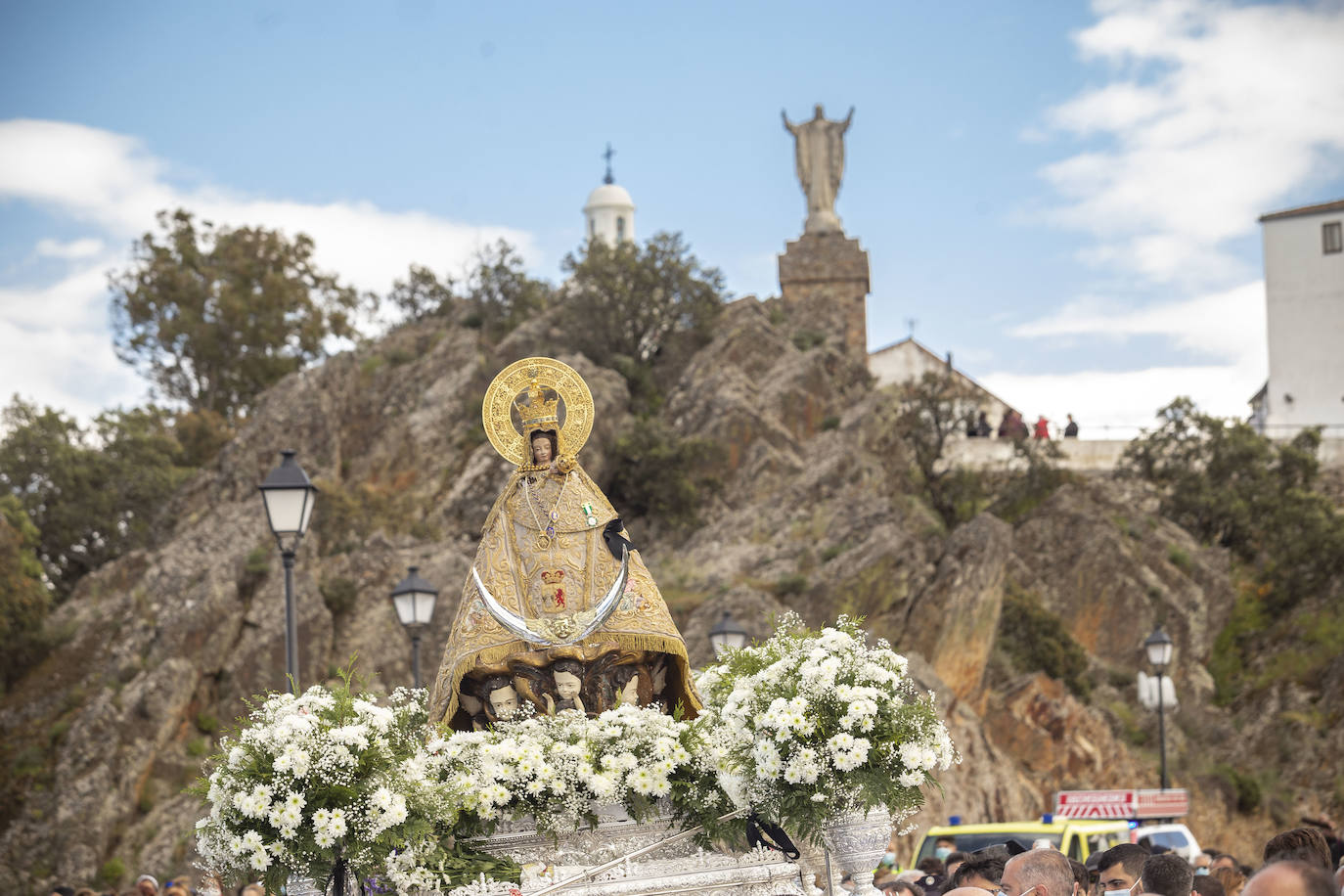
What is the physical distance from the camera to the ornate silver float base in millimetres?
9344

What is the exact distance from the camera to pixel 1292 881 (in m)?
4.08

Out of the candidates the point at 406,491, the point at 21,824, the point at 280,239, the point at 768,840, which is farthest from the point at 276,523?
the point at 280,239

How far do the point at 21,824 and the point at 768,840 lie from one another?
72.6 ft

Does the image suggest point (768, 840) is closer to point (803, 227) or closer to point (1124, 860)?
point (1124, 860)

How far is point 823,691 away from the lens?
890 centimetres

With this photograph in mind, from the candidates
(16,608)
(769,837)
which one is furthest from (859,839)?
(16,608)

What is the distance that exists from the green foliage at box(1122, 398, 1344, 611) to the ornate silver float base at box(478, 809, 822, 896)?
35.9m

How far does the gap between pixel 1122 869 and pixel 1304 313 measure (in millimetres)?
51433

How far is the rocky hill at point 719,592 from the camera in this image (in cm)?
2881

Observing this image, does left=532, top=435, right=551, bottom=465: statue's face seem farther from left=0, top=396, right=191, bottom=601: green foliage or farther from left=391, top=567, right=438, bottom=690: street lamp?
left=0, top=396, right=191, bottom=601: green foliage

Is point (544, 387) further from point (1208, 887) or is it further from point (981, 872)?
point (1208, 887)

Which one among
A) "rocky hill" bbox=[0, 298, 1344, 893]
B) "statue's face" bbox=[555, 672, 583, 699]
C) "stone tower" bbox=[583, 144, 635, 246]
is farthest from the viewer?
"stone tower" bbox=[583, 144, 635, 246]

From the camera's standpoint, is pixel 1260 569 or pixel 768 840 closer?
pixel 768 840

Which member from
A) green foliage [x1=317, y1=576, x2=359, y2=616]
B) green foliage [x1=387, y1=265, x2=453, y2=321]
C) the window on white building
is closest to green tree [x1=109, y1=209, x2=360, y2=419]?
green foliage [x1=387, y1=265, x2=453, y2=321]
